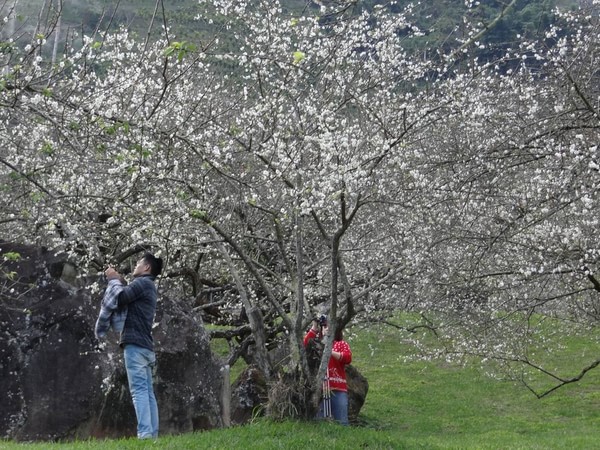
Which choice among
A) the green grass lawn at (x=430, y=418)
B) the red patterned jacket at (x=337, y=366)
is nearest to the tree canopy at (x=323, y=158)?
the red patterned jacket at (x=337, y=366)

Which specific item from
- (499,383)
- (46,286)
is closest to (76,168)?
(46,286)

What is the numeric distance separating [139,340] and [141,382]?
1.40 ft

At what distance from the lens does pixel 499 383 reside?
Result: 20.7m

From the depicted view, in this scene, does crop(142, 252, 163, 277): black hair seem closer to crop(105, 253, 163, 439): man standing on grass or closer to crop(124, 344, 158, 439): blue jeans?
crop(105, 253, 163, 439): man standing on grass

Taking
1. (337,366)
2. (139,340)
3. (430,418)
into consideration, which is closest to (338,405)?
(337,366)

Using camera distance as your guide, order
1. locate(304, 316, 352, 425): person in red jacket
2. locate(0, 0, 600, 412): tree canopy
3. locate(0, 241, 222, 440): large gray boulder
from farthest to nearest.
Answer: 1. locate(304, 316, 352, 425): person in red jacket
2. locate(0, 241, 222, 440): large gray boulder
3. locate(0, 0, 600, 412): tree canopy

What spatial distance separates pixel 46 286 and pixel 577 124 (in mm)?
7307

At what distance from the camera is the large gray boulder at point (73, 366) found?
9875 mm

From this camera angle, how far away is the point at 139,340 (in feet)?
25.8

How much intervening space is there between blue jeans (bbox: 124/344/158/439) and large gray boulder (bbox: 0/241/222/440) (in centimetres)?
218

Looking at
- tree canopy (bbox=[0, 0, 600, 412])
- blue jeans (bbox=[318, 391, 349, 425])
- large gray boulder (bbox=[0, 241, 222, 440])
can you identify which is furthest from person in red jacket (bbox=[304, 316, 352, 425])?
large gray boulder (bbox=[0, 241, 222, 440])

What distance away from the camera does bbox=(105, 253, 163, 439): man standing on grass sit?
7.79 meters

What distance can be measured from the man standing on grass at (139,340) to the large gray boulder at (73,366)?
2159 millimetres

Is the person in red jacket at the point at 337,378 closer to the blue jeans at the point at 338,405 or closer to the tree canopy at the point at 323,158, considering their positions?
the blue jeans at the point at 338,405
